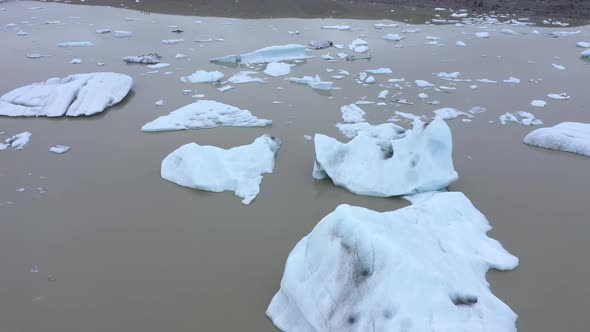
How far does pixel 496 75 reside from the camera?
7273mm

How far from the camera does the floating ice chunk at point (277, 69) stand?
7.40 meters

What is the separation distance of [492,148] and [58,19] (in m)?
10.9

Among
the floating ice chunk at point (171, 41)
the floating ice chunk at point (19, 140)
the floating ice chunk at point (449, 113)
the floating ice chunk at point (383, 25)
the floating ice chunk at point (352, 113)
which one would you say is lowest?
the floating ice chunk at point (19, 140)

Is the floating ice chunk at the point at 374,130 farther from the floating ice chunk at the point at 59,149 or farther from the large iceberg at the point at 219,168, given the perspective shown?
the floating ice chunk at the point at 59,149

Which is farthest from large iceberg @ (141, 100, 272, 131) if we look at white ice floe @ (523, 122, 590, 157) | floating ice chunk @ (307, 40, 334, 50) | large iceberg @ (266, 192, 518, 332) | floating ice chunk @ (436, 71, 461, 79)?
floating ice chunk @ (307, 40, 334, 50)

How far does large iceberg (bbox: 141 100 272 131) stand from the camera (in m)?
5.55

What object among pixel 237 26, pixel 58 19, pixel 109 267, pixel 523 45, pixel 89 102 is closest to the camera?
pixel 109 267

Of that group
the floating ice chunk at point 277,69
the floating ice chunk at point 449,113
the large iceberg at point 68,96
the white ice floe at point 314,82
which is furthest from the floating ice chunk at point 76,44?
the floating ice chunk at point 449,113

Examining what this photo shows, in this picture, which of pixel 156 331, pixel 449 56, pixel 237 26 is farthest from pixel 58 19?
pixel 156 331

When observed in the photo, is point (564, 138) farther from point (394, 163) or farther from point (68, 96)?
point (68, 96)

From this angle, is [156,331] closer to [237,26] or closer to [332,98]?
[332,98]

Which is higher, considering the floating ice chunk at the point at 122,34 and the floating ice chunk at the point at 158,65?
the floating ice chunk at the point at 122,34

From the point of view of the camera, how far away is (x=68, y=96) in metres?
6.22

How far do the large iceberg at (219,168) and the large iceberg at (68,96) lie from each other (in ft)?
7.28
